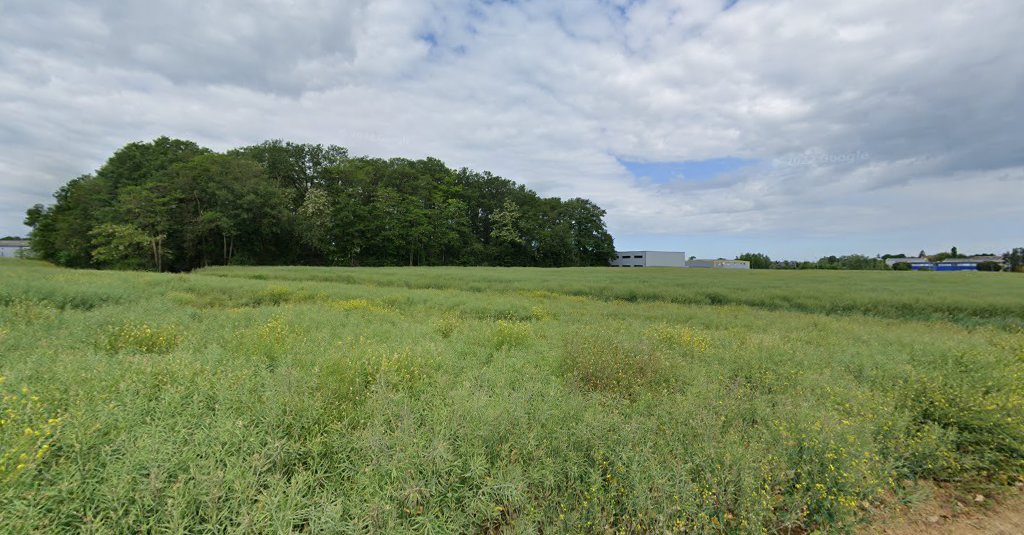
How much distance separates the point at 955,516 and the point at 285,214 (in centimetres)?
5566

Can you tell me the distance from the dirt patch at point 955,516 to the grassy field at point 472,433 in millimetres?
192

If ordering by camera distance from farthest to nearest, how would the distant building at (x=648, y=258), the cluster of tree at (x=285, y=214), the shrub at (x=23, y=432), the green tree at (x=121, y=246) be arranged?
the distant building at (x=648, y=258) < the cluster of tree at (x=285, y=214) < the green tree at (x=121, y=246) < the shrub at (x=23, y=432)

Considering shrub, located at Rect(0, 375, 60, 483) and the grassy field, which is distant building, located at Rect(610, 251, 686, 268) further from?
shrub, located at Rect(0, 375, 60, 483)

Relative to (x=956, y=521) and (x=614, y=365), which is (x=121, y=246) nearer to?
(x=614, y=365)

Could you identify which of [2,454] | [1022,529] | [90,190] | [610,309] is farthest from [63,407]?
[90,190]

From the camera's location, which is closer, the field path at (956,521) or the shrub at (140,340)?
the field path at (956,521)

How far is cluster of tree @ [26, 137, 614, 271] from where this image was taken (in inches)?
1650

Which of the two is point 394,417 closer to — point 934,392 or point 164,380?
point 164,380

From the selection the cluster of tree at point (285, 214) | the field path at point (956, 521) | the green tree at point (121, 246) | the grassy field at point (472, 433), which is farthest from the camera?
the cluster of tree at point (285, 214)

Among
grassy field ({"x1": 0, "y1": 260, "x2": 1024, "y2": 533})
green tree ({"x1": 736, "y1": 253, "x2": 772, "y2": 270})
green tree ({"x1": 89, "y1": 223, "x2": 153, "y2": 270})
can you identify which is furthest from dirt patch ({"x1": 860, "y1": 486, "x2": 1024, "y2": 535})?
green tree ({"x1": 736, "y1": 253, "x2": 772, "y2": 270})

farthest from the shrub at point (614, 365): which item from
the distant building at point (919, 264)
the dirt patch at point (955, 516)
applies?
the distant building at point (919, 264)

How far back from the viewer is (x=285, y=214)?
156ft

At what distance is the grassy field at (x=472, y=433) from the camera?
2926mm

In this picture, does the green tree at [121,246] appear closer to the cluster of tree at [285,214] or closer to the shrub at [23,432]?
the cluster of tree at [285,214]
